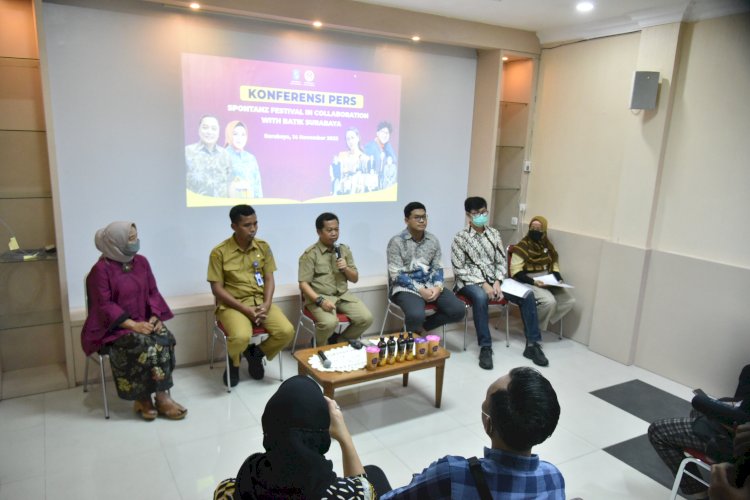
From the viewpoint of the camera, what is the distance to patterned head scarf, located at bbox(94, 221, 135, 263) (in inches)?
119

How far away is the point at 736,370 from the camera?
356cm

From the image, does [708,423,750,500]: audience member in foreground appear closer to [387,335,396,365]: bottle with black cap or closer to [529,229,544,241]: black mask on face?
[387,335,396,365]: bottle with black cap

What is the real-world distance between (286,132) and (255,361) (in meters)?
1.90

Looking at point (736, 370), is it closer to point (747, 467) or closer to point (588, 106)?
point (588, 106)

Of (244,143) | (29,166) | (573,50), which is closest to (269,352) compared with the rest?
(244,143)

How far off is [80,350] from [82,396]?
0.31m

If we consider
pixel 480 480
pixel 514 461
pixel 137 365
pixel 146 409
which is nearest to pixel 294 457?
pixel 480 480

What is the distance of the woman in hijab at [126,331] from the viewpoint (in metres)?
3.02

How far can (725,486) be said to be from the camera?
1.31 meters

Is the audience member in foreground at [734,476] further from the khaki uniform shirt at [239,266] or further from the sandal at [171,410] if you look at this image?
the khaki uniform shirt at [239,266]

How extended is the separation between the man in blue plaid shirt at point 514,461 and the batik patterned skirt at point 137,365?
2224mm

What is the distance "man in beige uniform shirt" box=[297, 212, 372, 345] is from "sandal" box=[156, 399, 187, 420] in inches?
42.6

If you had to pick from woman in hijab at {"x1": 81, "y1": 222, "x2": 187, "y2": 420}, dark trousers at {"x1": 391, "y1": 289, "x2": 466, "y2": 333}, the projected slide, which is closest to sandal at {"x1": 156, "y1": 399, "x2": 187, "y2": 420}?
woman in hijab at {"x1": 81, "y1": 222, "x2": 187, "y2": 420}

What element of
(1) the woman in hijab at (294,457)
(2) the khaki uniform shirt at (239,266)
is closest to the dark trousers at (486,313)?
(2) the khaki uniform shirt at (239,266)
